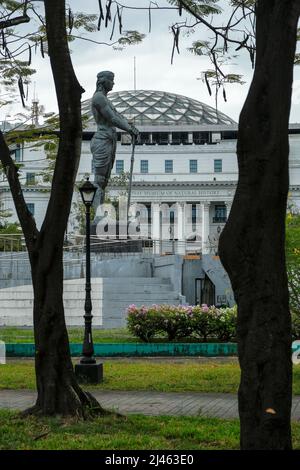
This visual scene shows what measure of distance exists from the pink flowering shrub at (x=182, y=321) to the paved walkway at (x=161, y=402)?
6.88 m

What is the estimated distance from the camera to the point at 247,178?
6246mm

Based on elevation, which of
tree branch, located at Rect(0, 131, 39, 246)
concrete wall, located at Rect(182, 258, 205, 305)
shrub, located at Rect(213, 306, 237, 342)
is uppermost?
tree branch, located at Rect(0, 131, 39, 246)

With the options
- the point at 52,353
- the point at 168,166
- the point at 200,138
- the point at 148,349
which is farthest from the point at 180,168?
the point at 52,353

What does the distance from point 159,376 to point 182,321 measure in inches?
214

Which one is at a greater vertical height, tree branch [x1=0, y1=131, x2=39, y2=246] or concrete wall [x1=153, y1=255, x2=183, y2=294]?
tree branch [x1=0, y1=131, x2=39, y2=246]

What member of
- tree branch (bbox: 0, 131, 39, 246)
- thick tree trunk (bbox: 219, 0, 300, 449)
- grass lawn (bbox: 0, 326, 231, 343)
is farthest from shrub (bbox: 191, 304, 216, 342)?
thick tree trunk (bbox: 219, 0, 300, 449)

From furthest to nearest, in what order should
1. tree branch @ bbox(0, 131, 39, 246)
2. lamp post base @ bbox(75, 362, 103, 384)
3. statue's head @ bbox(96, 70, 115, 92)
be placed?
statue's head @ bbox(96, 70, 115, 92) < lamp post base @ bbox(75, 362, 103, 384) < tree branch @ bbox(0, 131, 39, 246)

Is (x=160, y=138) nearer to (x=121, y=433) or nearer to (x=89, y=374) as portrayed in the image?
(x=89, y=374)

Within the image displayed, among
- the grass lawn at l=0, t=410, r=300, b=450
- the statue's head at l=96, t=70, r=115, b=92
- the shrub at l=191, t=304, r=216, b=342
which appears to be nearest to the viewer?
the grass lawn at l=0, t=410, r=300, b=450

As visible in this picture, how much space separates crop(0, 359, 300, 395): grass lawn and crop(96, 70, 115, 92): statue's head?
1284cm

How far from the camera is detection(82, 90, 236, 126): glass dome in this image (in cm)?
10550

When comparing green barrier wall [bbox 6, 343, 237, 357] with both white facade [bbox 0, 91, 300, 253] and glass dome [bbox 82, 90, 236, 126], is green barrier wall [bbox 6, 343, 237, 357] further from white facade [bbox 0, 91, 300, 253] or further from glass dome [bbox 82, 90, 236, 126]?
glass dome [bbox 82, 90, 236, 126]
